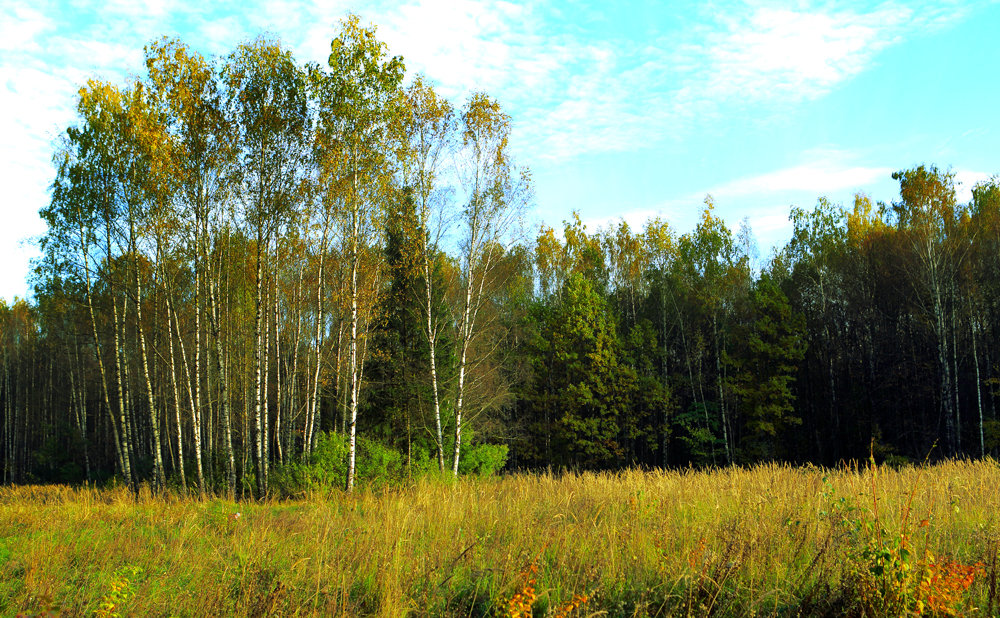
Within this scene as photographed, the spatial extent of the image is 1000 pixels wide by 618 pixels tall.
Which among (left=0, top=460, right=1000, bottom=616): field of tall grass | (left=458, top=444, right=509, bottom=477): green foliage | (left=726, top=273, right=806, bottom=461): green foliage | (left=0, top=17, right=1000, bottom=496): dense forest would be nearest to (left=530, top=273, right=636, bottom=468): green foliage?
(left=0, top=17, right=1000, bottom=496): dense forest

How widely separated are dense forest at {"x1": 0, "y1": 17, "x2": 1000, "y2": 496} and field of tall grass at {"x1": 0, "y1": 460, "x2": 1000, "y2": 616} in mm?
6862

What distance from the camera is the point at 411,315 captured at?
20.3m

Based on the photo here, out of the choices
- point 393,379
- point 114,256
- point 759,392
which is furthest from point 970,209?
point 114,256

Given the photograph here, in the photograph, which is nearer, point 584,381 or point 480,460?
point 480,460

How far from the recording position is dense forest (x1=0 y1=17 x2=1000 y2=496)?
14516mm

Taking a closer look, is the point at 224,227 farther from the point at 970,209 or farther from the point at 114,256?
the point at 970,209

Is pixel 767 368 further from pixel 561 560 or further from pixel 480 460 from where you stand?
pixel 561 560

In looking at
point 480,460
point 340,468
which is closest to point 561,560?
point 340,468

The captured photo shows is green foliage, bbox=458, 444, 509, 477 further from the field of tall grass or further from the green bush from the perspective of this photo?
the field of tall grass

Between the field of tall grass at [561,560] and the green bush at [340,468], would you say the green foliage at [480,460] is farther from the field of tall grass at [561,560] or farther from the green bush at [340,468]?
the field of tall grass at [561,560]

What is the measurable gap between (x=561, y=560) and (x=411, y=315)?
632 inches

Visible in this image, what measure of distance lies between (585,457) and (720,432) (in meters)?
7.13

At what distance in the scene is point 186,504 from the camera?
33.8 feet

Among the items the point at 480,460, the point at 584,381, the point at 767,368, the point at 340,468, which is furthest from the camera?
the point at 584,381
